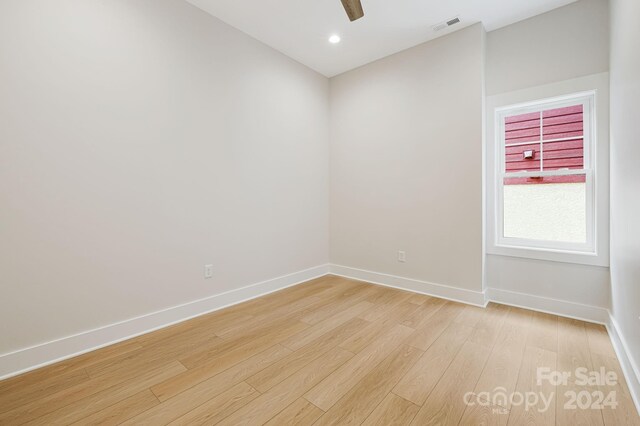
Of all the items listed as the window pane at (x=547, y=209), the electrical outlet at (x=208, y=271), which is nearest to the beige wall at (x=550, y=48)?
the window pane at (x=547, y=209)

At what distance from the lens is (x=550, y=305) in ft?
8.53

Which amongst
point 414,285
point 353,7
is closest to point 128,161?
point 353,7

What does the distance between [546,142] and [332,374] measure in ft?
9.72

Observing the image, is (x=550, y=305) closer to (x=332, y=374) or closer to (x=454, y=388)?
(x=454, y=388)

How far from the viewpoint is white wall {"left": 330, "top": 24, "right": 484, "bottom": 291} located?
286 cm

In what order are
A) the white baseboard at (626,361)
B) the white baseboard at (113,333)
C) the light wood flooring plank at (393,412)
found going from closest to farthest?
the light wood flooring plank at (393,412) → the white baseboard at (626,361) → the white baseboard at (113,333)

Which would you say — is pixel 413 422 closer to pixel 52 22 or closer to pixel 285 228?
pixel 285 228

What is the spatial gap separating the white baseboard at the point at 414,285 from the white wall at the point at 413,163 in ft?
0.22

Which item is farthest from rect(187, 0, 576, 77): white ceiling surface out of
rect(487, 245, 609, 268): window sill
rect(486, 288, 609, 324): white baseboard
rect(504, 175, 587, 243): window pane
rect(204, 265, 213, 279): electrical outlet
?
rect(486, 288, 609, 324): white baseboard

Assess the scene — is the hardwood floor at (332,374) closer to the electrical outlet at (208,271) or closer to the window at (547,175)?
the electrical outlet at (208,271)

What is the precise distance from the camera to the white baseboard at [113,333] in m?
1.75

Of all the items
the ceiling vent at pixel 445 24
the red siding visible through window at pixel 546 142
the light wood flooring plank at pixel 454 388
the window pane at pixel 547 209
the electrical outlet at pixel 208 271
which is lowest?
the light wood flooring plank at pixel 454 388

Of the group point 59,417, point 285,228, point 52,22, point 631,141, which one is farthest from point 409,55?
point 59,417

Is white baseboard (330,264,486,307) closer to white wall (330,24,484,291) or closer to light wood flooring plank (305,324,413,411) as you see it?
white wall (330,24,484,291)
